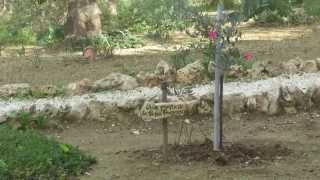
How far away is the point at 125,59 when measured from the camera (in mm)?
10727

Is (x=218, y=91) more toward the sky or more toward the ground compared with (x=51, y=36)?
more toward the sky

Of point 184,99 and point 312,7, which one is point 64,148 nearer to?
point 184,99

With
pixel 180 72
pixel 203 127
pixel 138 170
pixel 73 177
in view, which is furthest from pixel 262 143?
pixel 180 72

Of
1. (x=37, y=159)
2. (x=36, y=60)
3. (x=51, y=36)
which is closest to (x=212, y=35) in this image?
(x=37, y=159)

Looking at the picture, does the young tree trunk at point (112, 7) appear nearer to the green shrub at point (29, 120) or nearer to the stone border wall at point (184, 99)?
the stone border wall at point (184, 99)

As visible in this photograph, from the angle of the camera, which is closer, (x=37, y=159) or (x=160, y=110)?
(x=37, y=159)

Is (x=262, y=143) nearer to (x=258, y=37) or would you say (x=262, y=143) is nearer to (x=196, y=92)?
(x=196, y=92)

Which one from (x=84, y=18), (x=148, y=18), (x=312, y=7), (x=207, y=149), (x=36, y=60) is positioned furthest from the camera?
(x=312, y=7)

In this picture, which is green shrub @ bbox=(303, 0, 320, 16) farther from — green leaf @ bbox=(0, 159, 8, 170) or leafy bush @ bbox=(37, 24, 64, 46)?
green leaf @ bbox=(0, 159, 8, 170)

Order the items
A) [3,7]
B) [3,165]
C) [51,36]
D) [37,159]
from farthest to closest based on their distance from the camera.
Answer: [3,7], [51,36], [37,159], [3,165]

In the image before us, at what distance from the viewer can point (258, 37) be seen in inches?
506

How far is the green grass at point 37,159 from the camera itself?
4965mm

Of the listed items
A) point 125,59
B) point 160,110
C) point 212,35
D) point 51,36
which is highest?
point 212,35

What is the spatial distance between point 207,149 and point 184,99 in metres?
1.18
